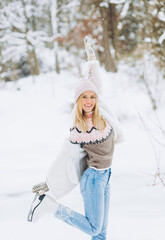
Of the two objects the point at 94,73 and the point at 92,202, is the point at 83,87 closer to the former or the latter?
the point at 94,73

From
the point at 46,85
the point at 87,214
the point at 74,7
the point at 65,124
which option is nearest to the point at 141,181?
the point at 87,214

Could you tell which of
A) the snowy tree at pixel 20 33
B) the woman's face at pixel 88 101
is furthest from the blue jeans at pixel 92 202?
the snowy tree at pixel 20 33

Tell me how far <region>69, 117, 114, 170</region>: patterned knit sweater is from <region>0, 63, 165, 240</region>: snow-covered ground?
876 millimetres

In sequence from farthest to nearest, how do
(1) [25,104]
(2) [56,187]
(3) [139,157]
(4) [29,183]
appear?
(1) [25,104], (3) [139,157], (4) [29,183], (2) [56,187]

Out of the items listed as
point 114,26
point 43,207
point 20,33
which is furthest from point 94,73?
point 20,33

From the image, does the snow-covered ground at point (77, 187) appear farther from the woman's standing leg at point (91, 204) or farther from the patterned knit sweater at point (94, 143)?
the patterned knit sweater at point (94, 143)

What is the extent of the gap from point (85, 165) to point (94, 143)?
9.7 inches

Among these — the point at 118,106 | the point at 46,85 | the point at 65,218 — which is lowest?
the point at 46,85

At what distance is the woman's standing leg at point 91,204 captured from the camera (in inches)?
62.6

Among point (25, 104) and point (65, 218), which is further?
point (25, 104)

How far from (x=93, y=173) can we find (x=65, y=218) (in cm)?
43

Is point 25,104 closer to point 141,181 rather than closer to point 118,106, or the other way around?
point 118,106

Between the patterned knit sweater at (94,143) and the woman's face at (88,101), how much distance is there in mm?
93

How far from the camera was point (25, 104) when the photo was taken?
9.06m
